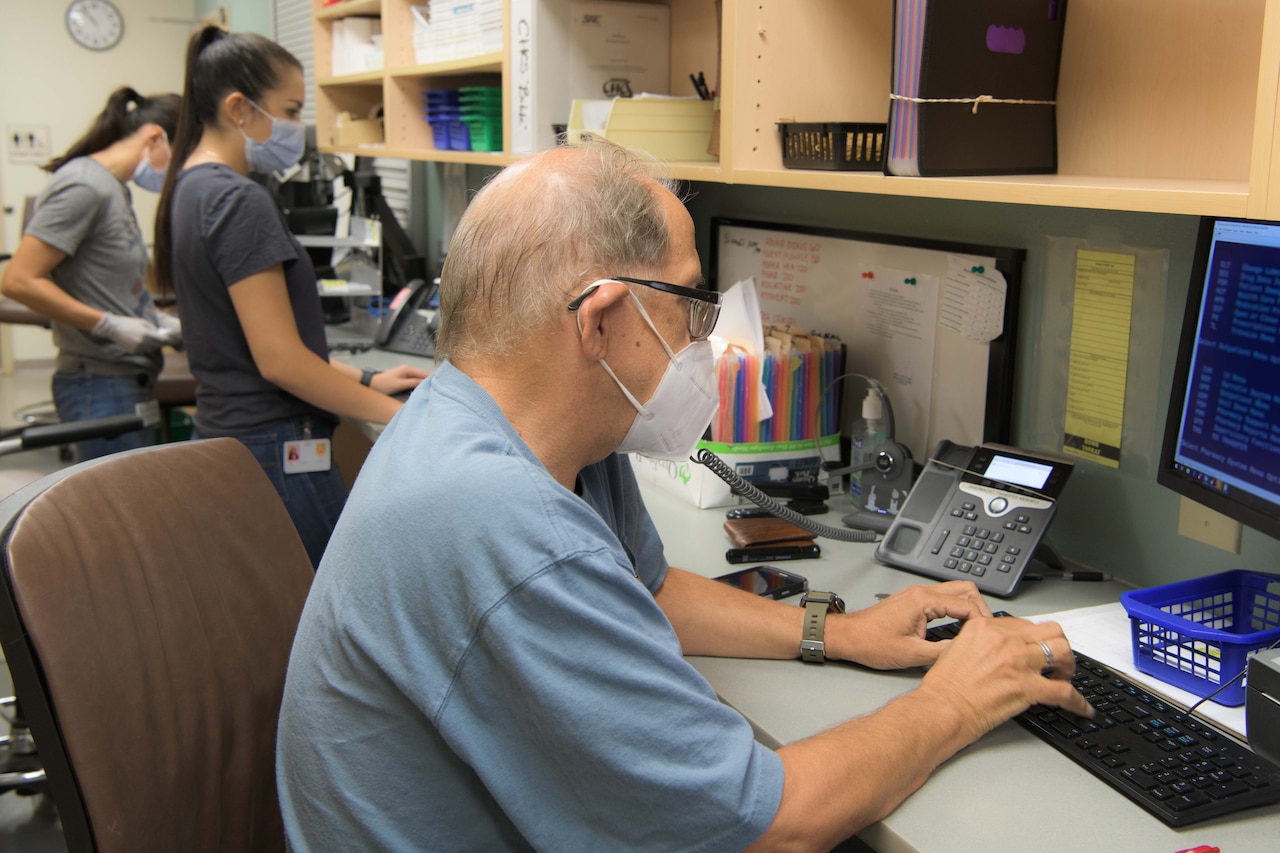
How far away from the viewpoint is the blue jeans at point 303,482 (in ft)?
7.25

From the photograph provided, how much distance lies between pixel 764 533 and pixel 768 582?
6.9 inches

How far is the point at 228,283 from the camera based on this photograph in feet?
6.63

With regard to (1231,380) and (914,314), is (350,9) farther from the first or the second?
(1231,380)

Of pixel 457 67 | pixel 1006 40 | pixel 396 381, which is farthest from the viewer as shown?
pixel 457 67

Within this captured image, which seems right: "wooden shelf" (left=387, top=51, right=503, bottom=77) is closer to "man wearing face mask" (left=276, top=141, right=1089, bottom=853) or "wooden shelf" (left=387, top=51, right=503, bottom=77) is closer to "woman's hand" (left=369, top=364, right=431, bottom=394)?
"woman's hand" (left=369, top=364, right=431, bottom=394)

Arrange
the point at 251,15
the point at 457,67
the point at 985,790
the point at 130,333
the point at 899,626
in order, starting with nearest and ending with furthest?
the point at 985,790, the point at 899,626, the point at 457,67, the point at 130,333, the point at 251,15

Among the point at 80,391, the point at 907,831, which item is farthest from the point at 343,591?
the point at 80,391

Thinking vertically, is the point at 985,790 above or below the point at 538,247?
below

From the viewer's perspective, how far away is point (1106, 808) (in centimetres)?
94

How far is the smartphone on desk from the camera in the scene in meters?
1.44

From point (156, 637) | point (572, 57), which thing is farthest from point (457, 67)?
point (156, 637)

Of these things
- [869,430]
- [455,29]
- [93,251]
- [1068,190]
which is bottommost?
[869,430]

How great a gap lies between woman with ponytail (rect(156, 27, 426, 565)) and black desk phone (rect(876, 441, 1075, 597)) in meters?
1.16

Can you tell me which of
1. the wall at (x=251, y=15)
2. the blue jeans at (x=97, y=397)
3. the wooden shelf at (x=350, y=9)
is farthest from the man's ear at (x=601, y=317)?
the wall at (x=251, y=15)
